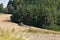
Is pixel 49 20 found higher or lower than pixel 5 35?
lower

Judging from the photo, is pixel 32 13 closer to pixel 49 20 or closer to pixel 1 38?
pixel 49 20

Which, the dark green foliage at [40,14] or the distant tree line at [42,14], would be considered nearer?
the distant tree line at [42,14]

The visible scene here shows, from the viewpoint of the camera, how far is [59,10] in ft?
141

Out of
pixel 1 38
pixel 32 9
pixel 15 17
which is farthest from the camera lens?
pixel 15 17

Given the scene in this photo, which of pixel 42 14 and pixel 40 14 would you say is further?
pixel 40 14

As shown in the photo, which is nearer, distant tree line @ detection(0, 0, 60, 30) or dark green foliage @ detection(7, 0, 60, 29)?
distant tree line @ detection(0, 0, 60, 30)

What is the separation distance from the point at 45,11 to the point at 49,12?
0.67 metres

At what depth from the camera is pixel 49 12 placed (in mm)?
39938

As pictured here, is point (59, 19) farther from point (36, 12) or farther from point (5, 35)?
point (5, 35)

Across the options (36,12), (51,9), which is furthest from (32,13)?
(51,9)

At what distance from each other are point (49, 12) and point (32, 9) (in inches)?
150

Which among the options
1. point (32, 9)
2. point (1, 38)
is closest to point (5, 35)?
point (1, 38)

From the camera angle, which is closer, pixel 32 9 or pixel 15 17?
pixel 32 9

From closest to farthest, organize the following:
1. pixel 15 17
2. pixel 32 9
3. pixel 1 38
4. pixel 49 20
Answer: pixel 1 38, pixel 49 20, pixel 32 9, pixel 15 17
